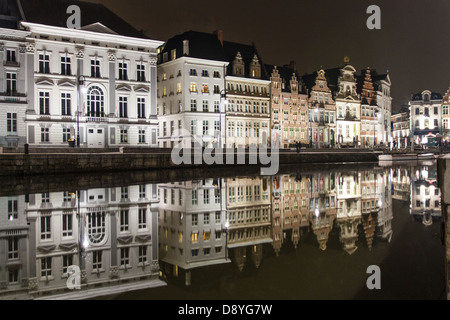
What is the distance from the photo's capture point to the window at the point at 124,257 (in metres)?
7.58

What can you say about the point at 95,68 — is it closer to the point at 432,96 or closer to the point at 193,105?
the point at 193,105

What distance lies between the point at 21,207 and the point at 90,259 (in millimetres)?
8818

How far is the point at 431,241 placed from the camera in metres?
9.04

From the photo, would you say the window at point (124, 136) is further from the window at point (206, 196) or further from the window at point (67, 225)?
the window at point (67, 225)

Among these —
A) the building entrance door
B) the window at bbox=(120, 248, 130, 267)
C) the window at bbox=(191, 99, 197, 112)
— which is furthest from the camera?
the window at bbox=(191, 99, 197, 112)

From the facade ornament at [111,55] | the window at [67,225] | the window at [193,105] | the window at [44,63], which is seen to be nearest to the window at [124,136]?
the facade ornament at [111,55]

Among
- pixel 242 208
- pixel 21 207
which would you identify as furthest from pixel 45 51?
pixel 242 208

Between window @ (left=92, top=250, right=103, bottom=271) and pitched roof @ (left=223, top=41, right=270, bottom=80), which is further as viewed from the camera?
pitched roof @ (left=223, top=41, right=270, bottom=80)

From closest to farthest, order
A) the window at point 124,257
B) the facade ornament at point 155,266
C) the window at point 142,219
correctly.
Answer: the facade ornament at point 155,266 → the window at point 124,257 → the window at point 142,219

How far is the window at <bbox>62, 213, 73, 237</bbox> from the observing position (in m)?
10.3

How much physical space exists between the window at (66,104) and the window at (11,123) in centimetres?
438

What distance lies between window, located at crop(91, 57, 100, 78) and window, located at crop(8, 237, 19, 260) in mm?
38021

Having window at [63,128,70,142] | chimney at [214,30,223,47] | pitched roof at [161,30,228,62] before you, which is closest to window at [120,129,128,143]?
window at [63,128,70,142]

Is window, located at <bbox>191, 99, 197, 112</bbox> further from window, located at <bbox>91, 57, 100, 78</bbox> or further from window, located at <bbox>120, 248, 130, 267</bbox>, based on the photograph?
window, located at <bbox>120, 248, 130, 267</bbox>
